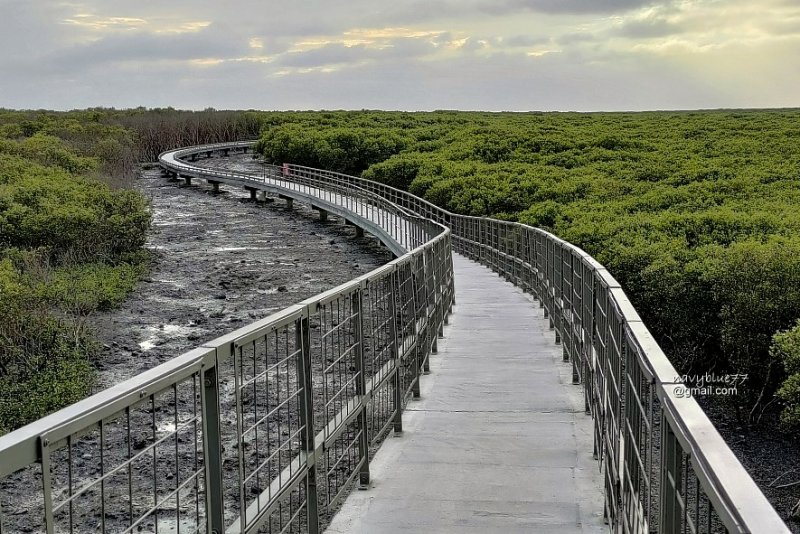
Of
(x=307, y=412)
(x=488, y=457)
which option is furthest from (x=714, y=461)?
(x=488, y=457)

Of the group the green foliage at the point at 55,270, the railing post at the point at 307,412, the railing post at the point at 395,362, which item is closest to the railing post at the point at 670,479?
the railing post at the point at 307,412

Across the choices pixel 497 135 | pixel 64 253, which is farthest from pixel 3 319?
pixel 497 135

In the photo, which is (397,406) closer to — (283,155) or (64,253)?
(64,253)

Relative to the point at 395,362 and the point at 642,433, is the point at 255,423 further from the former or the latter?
the point at 395,362

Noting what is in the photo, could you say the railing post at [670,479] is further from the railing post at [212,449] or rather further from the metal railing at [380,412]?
the railing post at [212,449]

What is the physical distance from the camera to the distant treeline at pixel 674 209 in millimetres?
12133

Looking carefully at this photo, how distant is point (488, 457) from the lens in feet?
20.3

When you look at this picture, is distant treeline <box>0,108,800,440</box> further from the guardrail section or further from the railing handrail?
the railing handrail

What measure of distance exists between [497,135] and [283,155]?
15994 millimetres

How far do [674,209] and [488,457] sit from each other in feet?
49.6

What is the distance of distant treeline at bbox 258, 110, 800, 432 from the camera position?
12133 mm

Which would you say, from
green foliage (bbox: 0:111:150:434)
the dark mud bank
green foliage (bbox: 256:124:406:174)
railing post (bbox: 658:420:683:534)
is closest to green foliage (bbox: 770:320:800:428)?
railing post (bbox: 658:420:683:534)

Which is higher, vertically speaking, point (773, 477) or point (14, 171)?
point (14, 171)

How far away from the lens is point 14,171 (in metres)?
32.9
